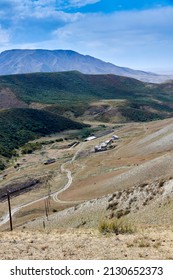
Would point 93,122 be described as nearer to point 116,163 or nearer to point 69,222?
point 116,163

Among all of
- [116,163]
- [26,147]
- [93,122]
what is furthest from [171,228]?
[93,122]

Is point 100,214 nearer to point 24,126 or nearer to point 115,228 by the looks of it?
point 115,228

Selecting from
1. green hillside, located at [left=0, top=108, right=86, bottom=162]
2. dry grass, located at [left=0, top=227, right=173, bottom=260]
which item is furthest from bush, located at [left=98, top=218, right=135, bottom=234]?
green hillside, located at [left=0, top=108, right=86, bottom=162]

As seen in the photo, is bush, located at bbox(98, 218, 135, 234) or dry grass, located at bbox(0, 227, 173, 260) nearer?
dry grass, located at bbox(0, 227, 173, 260)

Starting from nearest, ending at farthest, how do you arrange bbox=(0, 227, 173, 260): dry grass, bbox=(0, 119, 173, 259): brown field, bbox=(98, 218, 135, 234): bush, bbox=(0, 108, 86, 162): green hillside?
1. bbox=(0, 227, 173, 260): dry grass
2. bbox=(0, 119, 173, 259): brown field
3. bbox=(98, 218, 135, 234): bush
4. bbox=(0, 108, 86, 162): green hillside

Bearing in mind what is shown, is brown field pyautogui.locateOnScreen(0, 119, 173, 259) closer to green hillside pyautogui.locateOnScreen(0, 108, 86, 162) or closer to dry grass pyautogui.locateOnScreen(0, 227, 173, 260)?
dry grass pyautogui.locateOnScreen(0, 227, 173, 260)

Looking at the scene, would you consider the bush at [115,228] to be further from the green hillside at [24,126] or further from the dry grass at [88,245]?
the green hillside at [24,126]

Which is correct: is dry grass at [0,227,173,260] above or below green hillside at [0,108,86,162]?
above
